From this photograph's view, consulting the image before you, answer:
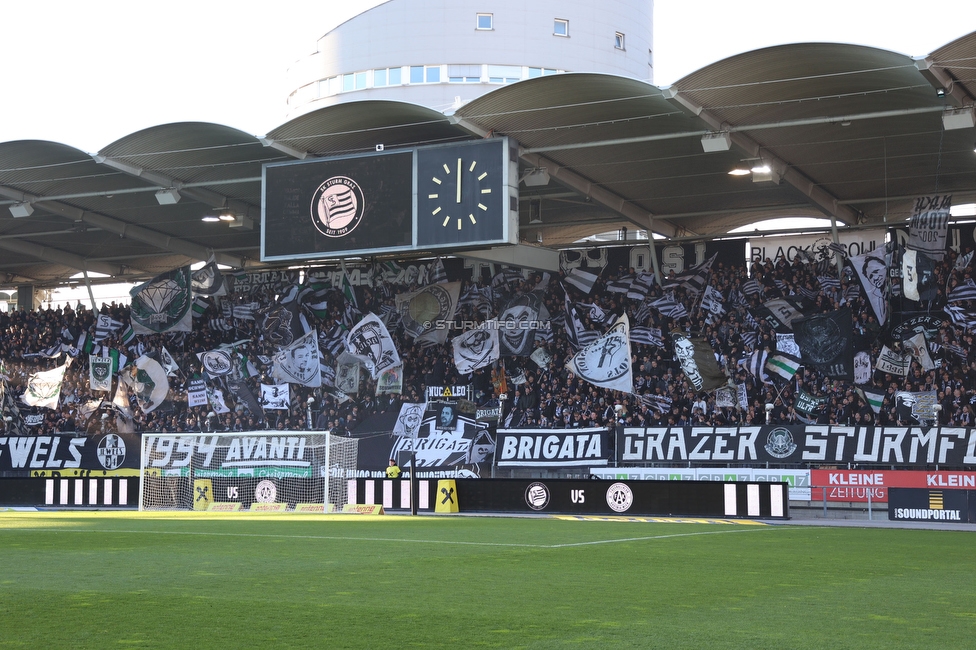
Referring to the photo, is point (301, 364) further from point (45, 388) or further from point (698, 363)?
point (698, 363)

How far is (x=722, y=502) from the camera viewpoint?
2581 cm

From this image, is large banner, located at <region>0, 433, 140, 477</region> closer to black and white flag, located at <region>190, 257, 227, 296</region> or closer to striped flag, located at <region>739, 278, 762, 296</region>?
black and white flag, located at <region>190, 257, 227, 296</region>

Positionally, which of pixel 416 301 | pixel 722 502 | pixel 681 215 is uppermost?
pixel 681 215

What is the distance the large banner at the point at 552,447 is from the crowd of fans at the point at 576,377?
31.0 inches

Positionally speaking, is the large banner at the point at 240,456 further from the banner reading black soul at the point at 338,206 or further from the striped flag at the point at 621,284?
the striped flag at the point at 621,284

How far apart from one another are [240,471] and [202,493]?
125 cm

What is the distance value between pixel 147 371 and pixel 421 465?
40.7 ft

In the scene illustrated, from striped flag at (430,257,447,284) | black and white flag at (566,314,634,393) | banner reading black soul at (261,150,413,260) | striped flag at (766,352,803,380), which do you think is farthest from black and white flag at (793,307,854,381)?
striped flag at (430,257,447,284)

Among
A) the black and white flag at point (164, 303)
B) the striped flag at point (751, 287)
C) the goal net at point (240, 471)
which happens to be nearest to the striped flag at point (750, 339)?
the striped flag at point (751, 287)

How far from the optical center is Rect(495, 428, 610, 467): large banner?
32219mm

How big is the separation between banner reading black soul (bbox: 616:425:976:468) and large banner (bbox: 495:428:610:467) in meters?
0.64

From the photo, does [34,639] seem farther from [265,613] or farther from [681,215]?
[681,215]

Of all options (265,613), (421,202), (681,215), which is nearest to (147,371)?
(421,202)

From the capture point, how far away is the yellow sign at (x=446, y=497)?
28359 millimetres
